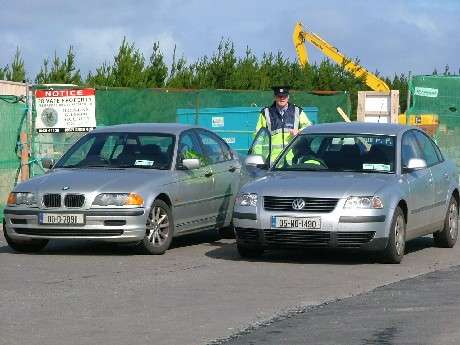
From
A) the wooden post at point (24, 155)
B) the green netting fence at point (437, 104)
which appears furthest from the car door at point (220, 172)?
the green netting fence at point (437, 104)

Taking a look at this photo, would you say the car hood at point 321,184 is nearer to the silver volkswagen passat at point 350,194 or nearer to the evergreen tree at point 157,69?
the silver volkswagen passat at point 350,194

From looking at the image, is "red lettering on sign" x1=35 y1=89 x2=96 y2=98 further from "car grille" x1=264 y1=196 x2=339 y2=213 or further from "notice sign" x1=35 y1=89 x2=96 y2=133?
"car grille" x1=264 y1=196 x2=339 y2=213

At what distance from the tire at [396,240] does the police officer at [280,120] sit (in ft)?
14.1

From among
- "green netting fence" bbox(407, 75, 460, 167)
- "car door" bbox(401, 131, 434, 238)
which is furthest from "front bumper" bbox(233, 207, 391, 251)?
"green netting fence" bbox(407, 75, 460, 167)

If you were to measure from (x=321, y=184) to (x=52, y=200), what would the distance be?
3.01 metres

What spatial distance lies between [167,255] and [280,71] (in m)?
27.5

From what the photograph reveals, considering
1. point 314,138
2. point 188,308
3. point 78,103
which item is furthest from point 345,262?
point 78,103

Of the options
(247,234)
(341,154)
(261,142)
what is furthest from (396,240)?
(261,142)

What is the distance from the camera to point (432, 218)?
16.3 meters

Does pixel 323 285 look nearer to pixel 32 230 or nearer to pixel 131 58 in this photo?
pixel 32 230

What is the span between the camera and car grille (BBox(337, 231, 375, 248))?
47.4ft

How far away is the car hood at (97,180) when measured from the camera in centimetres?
1541

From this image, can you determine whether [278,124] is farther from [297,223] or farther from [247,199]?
[297,223]

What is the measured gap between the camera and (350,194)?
14516mm
